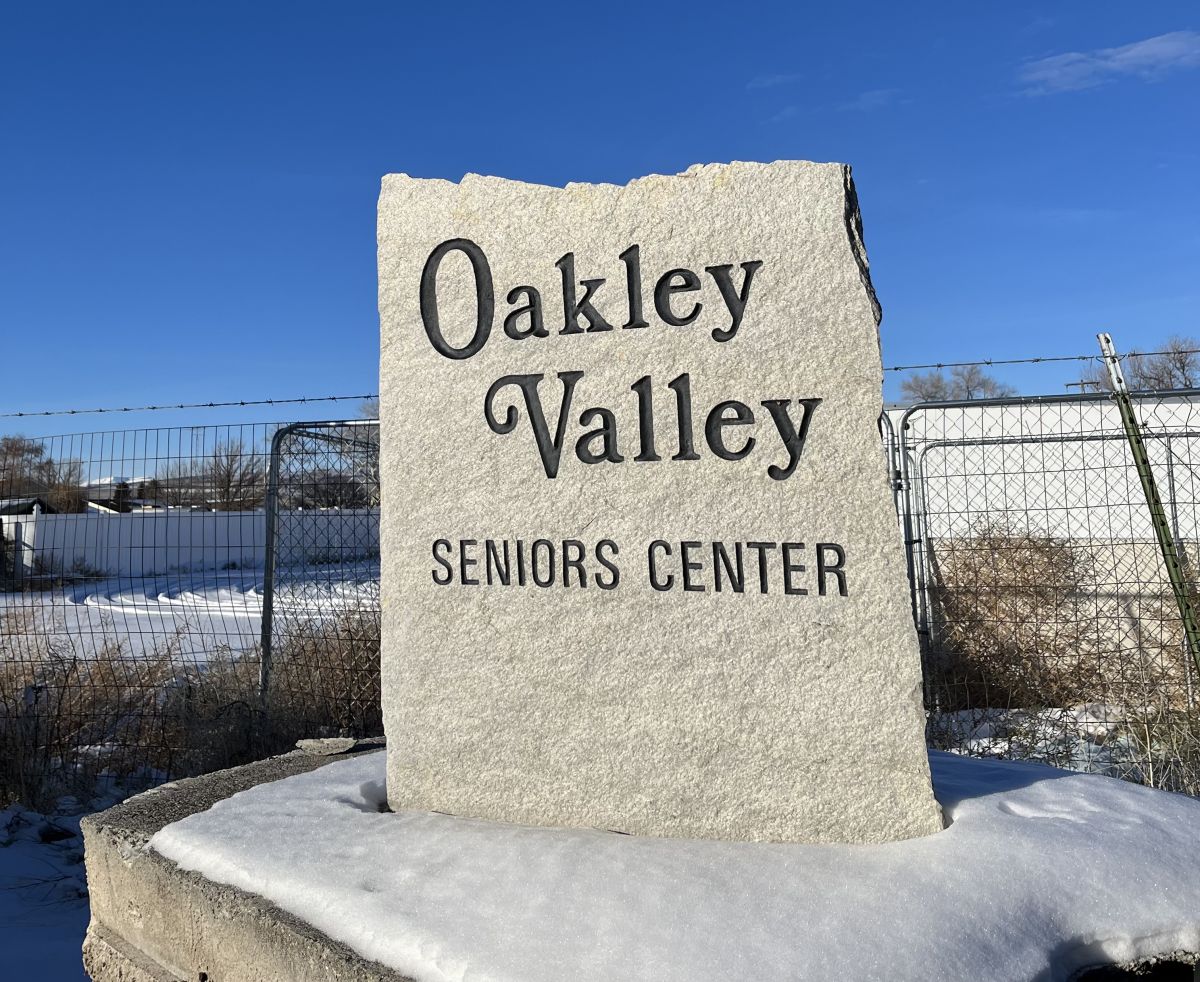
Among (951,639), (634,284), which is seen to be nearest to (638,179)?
(634,284)

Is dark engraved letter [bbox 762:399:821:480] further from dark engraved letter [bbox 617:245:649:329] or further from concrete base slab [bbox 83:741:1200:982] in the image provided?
concrete base slab [bbox 83:741:1200:982]

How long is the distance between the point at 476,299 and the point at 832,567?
1.41 metres

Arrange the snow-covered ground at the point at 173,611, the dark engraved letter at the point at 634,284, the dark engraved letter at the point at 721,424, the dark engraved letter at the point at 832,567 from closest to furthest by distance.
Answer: the dark engraved letter at the point at 832,567 < the dark engraved letter at the point at 721,424 < the dark engraved letter at the point at 634,284 < the snow-covered ground at the point at 173,611

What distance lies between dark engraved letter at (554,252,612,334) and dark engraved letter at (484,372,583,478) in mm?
151

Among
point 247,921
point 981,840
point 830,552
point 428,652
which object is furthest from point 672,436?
point 247,921

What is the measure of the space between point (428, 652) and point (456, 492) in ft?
1.73

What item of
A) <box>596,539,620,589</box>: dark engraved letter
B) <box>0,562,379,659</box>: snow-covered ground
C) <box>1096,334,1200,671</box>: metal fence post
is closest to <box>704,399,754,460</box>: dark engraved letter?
<box>596,539,620,589</box>: dark engraved letter

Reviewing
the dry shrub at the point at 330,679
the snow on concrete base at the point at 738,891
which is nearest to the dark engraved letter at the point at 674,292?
the snow on concrete base at the point at 738,891

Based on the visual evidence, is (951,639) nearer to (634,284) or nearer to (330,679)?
(330,679)

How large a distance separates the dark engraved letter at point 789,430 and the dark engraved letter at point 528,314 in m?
0.78

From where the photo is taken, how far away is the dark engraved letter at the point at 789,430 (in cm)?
272

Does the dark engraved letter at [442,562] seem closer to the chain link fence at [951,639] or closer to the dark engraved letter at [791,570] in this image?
the dark engraved letter at [791,570]

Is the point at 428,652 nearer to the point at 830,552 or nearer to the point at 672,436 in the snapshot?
the point at 672,436

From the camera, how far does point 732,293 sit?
9.27ft
